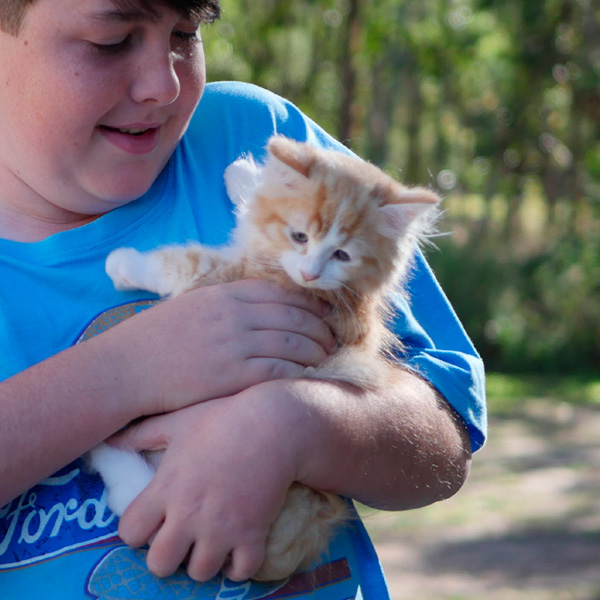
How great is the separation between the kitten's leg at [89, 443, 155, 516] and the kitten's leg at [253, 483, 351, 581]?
0.94ft

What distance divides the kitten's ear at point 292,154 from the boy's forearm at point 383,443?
536mm

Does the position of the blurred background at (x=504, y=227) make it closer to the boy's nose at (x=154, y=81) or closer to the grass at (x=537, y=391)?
the grass at (x=537, y=391)

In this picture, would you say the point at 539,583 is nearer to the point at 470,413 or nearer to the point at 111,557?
the point at 470,413

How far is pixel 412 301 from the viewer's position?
1.87 meters

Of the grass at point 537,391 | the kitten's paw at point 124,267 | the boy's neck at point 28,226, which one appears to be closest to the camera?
the kitten's paw at point 124,267

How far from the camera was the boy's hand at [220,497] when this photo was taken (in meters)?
1.39

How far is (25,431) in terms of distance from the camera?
1377mm

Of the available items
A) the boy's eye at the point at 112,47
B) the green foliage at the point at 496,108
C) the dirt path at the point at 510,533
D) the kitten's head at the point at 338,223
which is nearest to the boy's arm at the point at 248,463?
the kitten's head at the point at 338,223

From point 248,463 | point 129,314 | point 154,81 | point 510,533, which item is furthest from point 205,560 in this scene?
point 510,533

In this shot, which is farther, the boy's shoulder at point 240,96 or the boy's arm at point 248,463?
the boy's shoulder at point 240,96

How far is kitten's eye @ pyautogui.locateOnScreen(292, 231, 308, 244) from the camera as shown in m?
1.95

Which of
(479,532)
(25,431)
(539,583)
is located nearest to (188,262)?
(25,431)

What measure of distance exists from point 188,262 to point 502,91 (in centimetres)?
1408

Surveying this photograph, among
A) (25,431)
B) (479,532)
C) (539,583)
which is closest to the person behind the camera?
(25,431)
